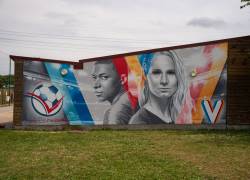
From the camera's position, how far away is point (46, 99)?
56.5 ft

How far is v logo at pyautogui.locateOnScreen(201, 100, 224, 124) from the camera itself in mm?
17984

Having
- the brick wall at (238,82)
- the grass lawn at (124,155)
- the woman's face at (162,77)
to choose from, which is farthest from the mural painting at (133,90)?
the grass lawn at (124,155)

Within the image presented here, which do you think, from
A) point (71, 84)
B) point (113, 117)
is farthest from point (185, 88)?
point (71, 84)

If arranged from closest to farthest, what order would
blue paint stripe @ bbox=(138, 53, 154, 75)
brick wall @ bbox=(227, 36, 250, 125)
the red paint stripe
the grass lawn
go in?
the grass lawn
the red paint stripe
blue paint stripe @ bbox=(138, 53, 154, 75)
brick wall @ bbox=(227, 36, 250, 125)

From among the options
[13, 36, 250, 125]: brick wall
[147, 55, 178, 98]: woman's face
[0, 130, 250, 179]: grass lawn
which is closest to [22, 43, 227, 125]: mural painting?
[147, 55, 178, 98]: woman's face

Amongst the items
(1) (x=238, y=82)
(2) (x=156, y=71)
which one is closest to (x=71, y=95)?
(2) (x=156, y=71)

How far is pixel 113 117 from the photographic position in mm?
17656

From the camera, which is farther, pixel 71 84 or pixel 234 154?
pixel 71 84

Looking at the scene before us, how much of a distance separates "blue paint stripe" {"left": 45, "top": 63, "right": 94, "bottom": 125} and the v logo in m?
6.39

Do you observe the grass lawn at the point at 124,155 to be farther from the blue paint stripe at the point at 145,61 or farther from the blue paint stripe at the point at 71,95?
the blue paint stripe at the point at 145,61

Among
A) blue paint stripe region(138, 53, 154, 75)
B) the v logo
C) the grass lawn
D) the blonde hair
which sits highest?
blue paint stripe region(138, 53, 154, 75)

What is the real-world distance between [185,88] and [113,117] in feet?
13.9

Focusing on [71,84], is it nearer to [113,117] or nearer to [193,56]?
[113,117]

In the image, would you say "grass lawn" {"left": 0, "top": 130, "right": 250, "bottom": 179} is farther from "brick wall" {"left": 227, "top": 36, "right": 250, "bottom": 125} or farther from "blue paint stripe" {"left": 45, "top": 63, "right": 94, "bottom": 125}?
"brick wall" {"left": 227, "top": 36, "right": 250, "bottom": 125}
